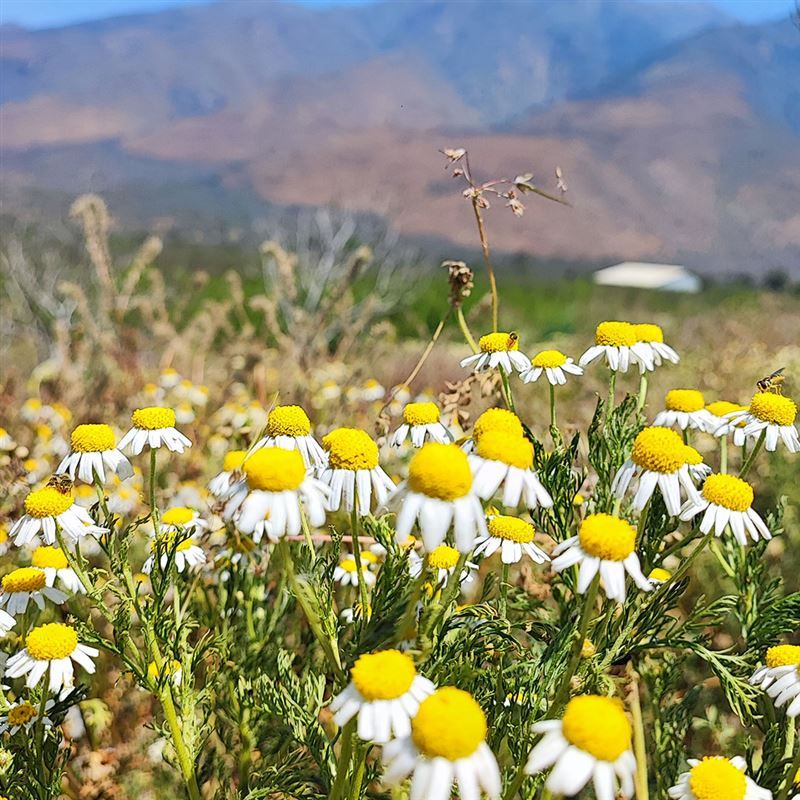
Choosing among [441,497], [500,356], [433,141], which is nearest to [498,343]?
[500,356]

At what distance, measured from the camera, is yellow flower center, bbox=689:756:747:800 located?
103 cm

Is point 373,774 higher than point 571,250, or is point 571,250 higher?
point 373,774

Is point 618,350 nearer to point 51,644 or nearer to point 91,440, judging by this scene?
point 91,440

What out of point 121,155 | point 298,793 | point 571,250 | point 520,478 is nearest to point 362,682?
point 520,478

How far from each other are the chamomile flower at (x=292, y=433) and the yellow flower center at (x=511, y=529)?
0.37 m

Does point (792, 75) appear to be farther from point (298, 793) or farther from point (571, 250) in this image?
point (298, 793)

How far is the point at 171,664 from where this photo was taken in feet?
4.26

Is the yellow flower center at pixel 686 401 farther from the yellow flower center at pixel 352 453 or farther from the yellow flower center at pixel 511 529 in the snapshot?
the yellow flower center at pixel 352 453

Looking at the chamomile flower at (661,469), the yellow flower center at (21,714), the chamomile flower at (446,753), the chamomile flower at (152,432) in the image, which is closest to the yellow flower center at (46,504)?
the chamomile flower at (152,432)

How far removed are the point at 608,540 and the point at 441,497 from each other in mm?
222

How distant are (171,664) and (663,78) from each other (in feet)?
263

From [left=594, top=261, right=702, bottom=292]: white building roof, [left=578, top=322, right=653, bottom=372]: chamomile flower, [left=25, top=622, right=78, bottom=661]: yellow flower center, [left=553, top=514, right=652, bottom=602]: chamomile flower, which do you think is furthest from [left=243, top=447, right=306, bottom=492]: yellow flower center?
[left=594, top=261, right=702, bottom=292]: white building roof

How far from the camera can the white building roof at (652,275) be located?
102ft

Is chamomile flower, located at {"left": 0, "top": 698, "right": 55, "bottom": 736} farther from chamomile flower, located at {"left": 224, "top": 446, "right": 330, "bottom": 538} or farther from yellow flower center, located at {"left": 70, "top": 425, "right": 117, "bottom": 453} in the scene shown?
chamomile flower, located at {"left": 224, "top": 446, "right": 330, "bottom": 538}
